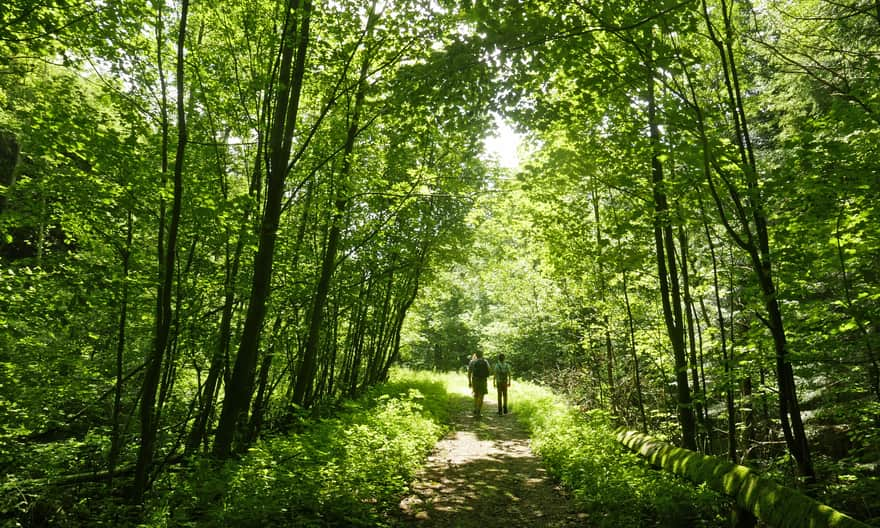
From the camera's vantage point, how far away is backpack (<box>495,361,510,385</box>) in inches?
595

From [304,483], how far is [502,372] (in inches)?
417

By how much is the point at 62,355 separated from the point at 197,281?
287 cm

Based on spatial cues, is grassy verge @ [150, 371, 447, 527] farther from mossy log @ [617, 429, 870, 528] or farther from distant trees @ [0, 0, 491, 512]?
mossy log @ [617, 429, 870, 528]

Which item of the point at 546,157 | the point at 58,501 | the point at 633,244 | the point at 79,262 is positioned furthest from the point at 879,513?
the point at 79,262

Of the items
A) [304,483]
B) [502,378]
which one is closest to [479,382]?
[502,378]

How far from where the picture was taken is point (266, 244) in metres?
6.45

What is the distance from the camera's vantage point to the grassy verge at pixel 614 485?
5188 mm

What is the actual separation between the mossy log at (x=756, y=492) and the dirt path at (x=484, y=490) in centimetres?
165

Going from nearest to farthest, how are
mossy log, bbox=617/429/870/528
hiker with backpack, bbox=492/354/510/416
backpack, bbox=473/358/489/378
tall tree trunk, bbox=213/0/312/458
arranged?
mossy log, bbox=617/429/870/528 < tall tree trunk, bbox=213/0/312/458 < backpack, bbox=473/358/489/378 < hiker with backpack, bbox=492/354/510/416

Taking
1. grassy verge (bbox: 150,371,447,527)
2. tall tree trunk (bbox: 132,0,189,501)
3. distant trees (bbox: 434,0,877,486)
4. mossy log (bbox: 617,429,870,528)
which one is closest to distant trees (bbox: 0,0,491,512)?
tall tree trunk (bbox: 132,0,189,501)

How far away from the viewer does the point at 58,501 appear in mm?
6277

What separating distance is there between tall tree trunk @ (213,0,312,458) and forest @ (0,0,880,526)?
0.04 m

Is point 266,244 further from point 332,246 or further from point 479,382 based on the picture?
point 479,382

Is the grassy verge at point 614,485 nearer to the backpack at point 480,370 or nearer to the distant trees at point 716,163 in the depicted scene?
the distant trees at point 716,163
